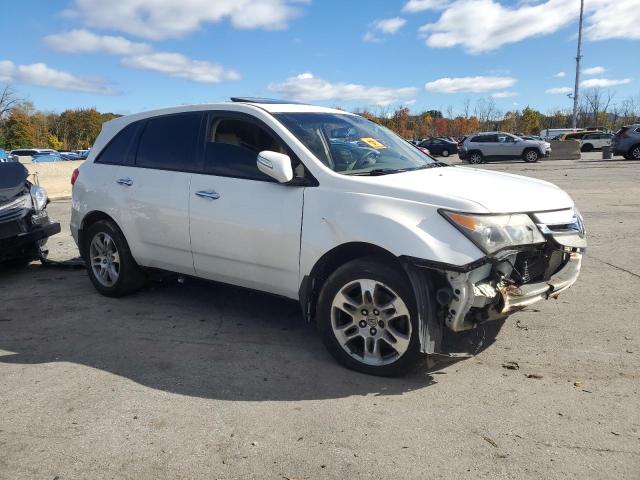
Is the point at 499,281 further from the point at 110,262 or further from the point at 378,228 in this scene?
the point at 110,262

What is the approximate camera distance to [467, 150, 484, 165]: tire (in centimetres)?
3195

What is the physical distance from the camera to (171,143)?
16.5ft

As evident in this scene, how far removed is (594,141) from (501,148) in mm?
16378

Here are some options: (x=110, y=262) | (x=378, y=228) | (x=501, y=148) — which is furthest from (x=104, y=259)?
(x=501, y=148)

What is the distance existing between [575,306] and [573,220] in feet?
4.81

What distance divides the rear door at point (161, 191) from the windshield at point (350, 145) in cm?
103

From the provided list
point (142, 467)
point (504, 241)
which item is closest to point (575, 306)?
point (504, 241)

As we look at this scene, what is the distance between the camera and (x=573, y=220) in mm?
3895

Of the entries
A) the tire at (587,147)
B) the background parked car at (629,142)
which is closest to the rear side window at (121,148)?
the background parked car at (629,142)

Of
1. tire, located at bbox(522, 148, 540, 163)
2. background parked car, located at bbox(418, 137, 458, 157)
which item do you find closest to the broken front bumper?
tire, located at bbox(522, 148, 540, 163)

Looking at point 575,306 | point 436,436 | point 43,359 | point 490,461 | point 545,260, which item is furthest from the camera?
point 575,306

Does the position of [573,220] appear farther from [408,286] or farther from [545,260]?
[408,286]

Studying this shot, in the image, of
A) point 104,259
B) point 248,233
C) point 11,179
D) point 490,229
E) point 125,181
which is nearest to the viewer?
point 490,229

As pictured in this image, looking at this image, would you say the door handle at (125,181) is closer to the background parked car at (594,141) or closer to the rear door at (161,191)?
the rear door at (161,191)
